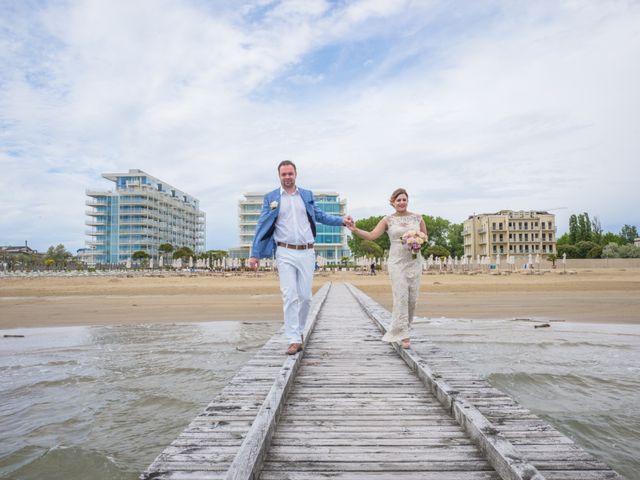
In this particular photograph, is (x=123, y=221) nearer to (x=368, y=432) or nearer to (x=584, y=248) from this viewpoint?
(x=584, y=248)

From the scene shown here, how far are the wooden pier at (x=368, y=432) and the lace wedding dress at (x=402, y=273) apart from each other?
2.81ft

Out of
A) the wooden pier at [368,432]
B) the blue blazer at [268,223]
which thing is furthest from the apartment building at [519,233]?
the wooden pier at [368,432]

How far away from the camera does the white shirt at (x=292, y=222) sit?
5.41 metres

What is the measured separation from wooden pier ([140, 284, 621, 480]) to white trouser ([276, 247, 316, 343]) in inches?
18.8

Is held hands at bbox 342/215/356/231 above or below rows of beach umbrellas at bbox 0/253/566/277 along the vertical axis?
above

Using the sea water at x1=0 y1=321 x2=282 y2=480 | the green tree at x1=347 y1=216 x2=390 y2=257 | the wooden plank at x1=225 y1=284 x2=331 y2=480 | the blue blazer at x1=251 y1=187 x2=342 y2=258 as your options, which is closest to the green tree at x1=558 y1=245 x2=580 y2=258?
the green tree at x1=347 y1=216 x2=390 y2=257

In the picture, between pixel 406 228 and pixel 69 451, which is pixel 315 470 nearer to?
pixel 69 451

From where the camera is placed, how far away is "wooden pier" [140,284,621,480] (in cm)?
256

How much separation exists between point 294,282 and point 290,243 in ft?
1.51

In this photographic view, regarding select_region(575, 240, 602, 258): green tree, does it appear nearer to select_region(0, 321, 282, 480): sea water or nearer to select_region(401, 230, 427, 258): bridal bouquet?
select_region(0, 321, 282, 480): sea water

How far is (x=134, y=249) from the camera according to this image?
326ft

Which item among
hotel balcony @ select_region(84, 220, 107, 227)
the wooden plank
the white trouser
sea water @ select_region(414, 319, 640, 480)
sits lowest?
sea water @ select_region(414, 319, 640, 480)

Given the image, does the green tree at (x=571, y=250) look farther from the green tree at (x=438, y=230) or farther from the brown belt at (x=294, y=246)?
the brown belt at (x=294, y=246)

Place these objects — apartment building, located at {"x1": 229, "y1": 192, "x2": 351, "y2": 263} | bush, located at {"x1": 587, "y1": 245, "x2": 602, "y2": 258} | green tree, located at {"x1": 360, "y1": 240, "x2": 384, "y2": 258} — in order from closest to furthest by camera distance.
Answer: bush, located at {"x1": 587, "y1": 245, "x2": 602, "y2": 258}, green tree, located at {"x1": 360, "y1": 240, "x2": 384, "y2": 258}, apartment building, located at {"x1": 229, "y1": 192, "x2": 351, "y2": 263}
